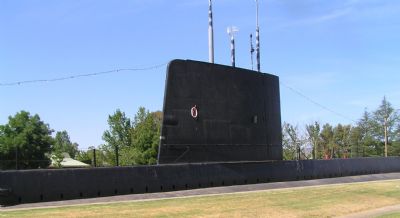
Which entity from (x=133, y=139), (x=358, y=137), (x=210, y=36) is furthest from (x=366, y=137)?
(x=210, y=36)

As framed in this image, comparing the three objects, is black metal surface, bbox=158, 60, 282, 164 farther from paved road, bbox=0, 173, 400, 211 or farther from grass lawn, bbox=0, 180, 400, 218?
grass lawn, bbox=0, 180, 400, 218

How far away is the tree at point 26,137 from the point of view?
2044 inches

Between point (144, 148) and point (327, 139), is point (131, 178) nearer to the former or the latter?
point (144, 148)

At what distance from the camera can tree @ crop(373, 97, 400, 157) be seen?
75025 millimetres

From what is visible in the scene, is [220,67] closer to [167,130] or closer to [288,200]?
[167,130]

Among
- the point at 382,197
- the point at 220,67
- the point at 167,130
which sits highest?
the point at 220,67

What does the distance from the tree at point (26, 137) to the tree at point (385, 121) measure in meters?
46.4

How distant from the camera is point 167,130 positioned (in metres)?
16.5

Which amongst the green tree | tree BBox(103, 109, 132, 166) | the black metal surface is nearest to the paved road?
the black metal surface

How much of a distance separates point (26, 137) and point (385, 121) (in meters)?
48.5

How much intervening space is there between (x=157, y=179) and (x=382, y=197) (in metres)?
8.90

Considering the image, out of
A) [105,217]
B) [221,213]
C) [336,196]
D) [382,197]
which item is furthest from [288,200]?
[105,217]

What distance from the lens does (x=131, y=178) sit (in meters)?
16.2

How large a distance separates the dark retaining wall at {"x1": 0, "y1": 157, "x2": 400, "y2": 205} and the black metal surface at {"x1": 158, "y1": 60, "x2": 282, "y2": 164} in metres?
0.53
